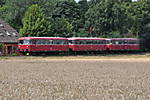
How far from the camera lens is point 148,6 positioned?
82562 mm

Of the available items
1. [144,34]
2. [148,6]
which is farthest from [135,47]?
[148,6]

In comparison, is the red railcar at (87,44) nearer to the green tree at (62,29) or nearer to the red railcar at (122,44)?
the red railcar at (122,44)

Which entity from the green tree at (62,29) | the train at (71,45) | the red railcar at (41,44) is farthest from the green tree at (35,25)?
the red railcar at (41,44)

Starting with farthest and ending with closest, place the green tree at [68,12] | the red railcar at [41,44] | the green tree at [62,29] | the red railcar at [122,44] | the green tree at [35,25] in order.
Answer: the green tree at [68,12], the green tree at [62,29], the green tree at [35,25], the red railcar at [122,44], the red railcar at [41,44]

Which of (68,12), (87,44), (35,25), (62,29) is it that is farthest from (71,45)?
(68,12)

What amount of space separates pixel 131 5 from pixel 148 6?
15.2 ft

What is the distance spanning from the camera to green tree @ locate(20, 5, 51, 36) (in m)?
66.2

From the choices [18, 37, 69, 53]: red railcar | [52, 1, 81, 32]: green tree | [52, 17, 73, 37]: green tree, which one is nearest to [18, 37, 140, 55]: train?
[18, 37, 69, 53]: red railcar

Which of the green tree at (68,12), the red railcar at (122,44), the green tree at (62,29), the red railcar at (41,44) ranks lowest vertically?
the red railcar at (122,44)

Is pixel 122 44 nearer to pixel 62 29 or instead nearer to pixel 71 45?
pixel 71 45

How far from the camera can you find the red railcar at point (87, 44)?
55.7m

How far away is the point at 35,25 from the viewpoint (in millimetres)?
66250

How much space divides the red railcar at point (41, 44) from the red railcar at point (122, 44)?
9.93m

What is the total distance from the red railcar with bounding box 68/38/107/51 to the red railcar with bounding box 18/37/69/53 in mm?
1614
